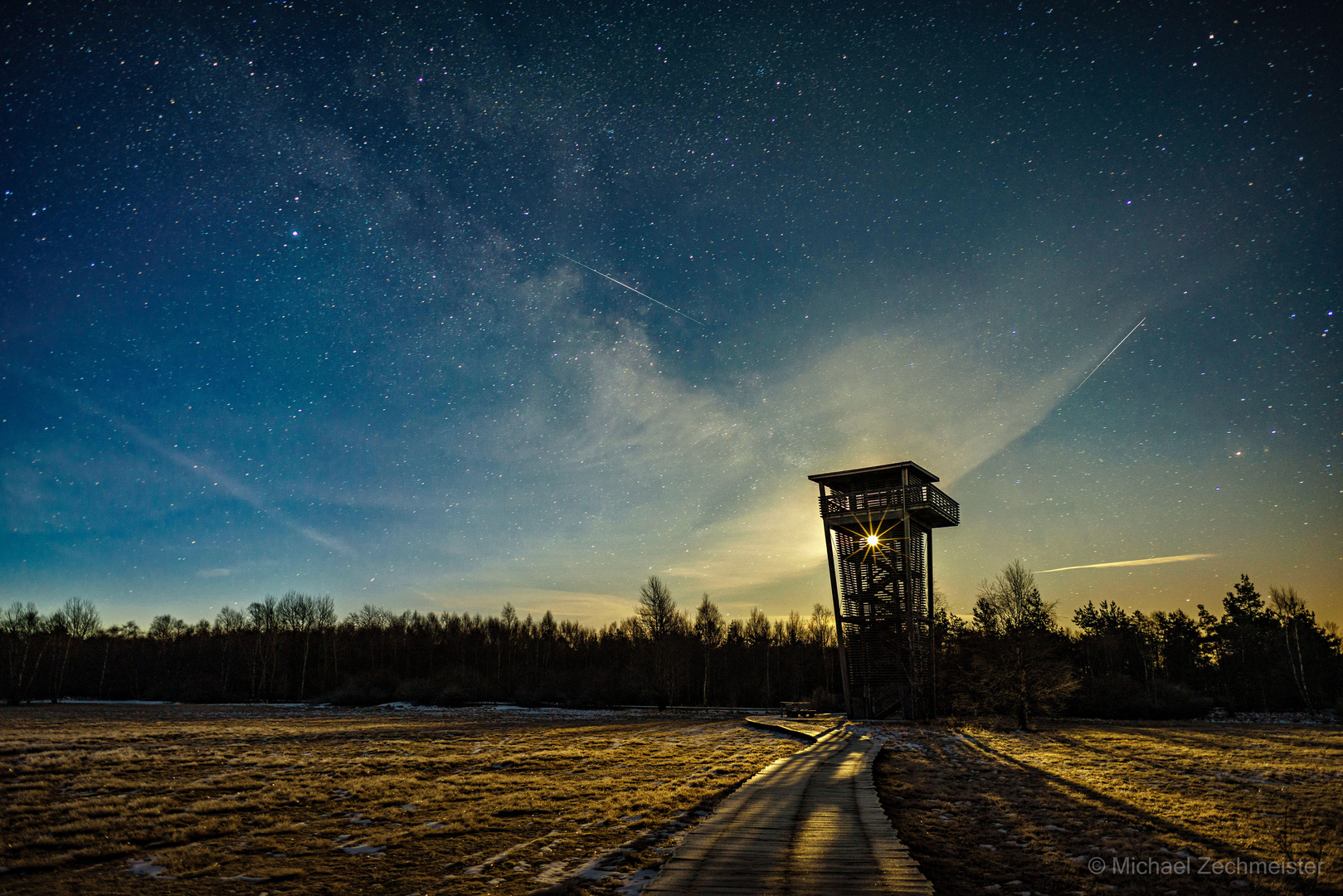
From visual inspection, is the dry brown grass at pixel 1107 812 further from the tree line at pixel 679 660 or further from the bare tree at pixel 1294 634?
the bare tree at pixel 1294 634

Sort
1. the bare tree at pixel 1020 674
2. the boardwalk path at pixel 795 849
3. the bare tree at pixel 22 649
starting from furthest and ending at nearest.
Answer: the bare tree at pixel 22 649, the bare tree at pixel 1020 674, the boardwalk path at pixel 795 849

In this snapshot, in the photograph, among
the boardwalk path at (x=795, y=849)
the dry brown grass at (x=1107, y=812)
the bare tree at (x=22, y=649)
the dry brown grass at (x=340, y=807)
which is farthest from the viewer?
the bare tree at (x=22, y=649)

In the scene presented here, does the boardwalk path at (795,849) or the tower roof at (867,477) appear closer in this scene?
the boardwalk path at (795,849)

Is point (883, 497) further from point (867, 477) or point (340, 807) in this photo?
point (340, 807)

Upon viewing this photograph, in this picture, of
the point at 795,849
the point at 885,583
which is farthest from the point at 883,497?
the point at 795,849

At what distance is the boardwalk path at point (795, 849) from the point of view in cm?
805

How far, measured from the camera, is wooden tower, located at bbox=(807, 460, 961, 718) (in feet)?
123

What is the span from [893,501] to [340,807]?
105 feet

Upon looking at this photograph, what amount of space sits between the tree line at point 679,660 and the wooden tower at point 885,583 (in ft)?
9.41

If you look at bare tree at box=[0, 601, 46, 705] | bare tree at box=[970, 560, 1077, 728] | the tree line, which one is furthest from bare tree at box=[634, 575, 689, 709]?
bare tree at box=[0, 601, 46, 705]

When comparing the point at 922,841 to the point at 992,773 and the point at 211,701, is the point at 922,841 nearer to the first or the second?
the point at 992,773

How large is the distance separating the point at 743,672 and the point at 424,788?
7289 cm

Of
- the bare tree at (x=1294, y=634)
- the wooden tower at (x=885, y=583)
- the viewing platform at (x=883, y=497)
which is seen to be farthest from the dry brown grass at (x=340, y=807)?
the bare tree at (x=1294, y=634)

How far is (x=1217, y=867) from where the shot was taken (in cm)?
946
